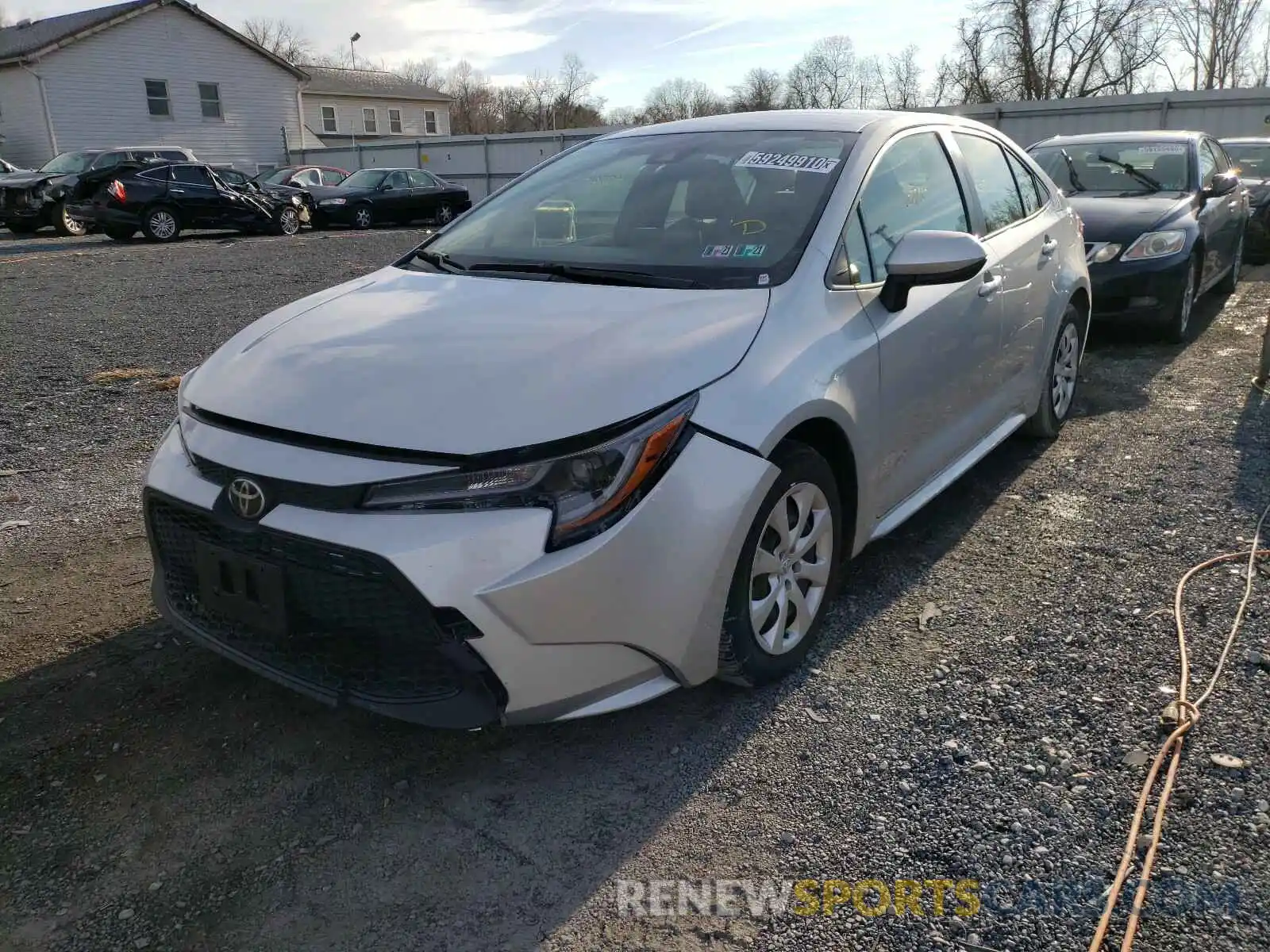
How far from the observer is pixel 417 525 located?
2.24m

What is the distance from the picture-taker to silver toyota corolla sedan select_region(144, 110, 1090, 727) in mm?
2279

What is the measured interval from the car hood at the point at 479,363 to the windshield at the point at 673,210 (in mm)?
231

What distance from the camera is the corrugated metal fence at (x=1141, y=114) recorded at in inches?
760

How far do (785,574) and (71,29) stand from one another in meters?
35.7

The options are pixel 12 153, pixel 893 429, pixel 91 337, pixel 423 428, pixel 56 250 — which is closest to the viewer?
pixel 423 428

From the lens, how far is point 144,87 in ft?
105

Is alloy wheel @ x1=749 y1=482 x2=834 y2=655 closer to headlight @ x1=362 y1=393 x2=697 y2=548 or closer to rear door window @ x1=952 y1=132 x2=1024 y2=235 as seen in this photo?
headlight @ x1=362 y1=393 x2=697 y2=548

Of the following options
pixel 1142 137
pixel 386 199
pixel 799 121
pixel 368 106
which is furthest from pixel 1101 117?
pixel 368 106

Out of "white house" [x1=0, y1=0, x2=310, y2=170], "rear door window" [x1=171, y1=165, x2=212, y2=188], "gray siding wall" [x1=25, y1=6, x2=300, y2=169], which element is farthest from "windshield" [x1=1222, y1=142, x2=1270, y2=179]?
"gray siding wall" [x1=25, y1=6, x2=300, y2=169]

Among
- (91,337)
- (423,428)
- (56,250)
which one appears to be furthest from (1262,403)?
(56,250)

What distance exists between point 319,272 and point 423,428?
35.3ft

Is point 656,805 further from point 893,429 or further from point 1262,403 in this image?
point 1262,403

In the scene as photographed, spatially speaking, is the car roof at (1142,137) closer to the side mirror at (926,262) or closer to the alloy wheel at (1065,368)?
the alloy wheel at (1065,368)

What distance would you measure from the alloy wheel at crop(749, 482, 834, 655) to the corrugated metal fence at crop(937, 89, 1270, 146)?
18.8 meters
